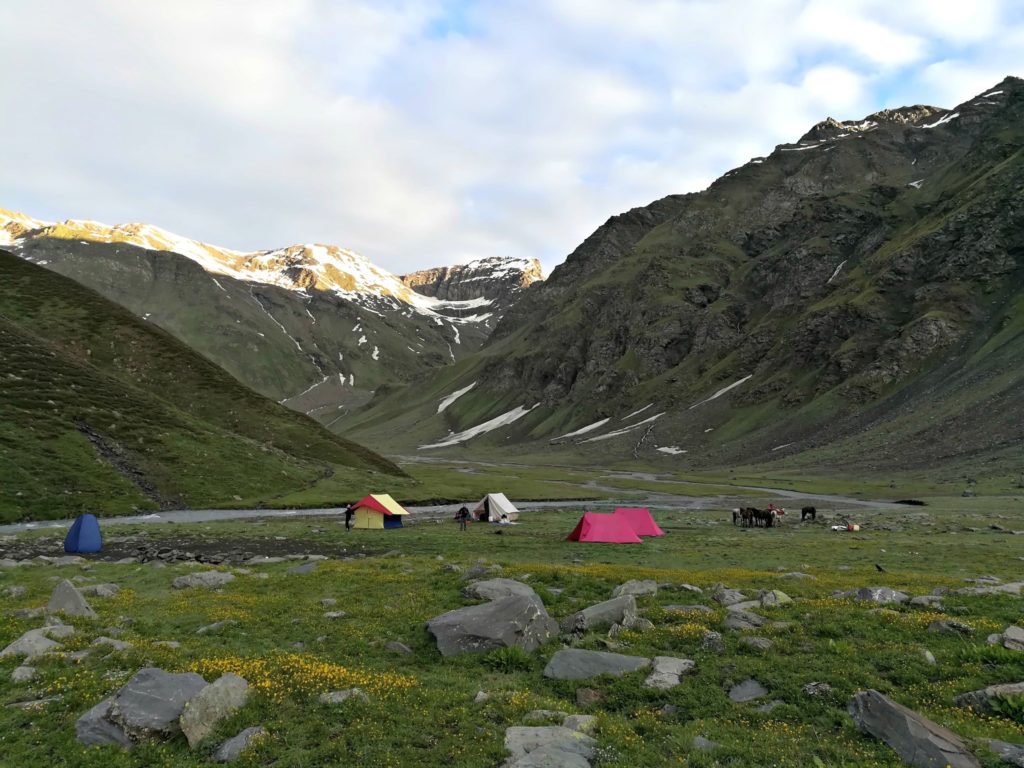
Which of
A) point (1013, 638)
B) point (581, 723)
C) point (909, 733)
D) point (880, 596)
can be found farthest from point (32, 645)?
point (880, 596)

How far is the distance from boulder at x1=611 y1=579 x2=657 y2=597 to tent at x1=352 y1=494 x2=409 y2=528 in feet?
123

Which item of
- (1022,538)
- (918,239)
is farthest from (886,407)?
(1022,538)

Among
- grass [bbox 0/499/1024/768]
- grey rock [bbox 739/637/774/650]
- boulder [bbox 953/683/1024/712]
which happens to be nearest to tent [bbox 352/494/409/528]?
grass [bbox 0/499/1024/768]

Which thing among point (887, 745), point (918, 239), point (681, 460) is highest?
point (918, 239)

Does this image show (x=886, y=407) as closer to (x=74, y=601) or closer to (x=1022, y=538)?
(x=1022, y=538)

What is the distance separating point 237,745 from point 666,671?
894 centimetres

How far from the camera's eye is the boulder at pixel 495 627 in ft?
50.1

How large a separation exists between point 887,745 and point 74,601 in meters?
21.5

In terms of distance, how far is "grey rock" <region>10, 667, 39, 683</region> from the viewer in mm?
12648

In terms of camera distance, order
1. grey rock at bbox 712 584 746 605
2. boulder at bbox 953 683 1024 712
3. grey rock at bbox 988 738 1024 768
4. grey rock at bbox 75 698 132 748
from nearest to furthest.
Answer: grey rock at bbox 988 738 1024 768 → grey rock at bbox 75 698 132 748 → boulder at bbox 953 683 1024 712 → grey rock at bbox 712 584 746 605

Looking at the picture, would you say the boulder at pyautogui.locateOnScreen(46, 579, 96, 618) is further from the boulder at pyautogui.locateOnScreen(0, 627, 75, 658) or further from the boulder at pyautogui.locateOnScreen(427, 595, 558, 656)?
the boulder at pyautogui.locateOnScreen(427, 595, 558, 656)

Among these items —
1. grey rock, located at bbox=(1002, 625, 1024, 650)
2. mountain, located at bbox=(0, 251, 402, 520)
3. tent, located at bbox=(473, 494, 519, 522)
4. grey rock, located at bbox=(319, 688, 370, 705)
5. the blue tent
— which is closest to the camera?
grey rock, located at bbox=(319, 688, 370, 705)

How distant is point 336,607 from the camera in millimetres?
19547

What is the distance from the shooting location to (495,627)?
1564cm
